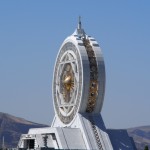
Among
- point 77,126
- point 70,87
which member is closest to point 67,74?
point 70,87

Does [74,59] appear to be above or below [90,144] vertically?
above

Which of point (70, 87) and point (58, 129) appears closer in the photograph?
point (58, 129)

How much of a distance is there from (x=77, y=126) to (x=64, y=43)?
11.2 meters

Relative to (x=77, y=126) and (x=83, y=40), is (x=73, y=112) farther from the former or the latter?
(x=83, y=40)

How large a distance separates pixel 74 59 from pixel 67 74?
322 centimetres

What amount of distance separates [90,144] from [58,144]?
11.5 feet

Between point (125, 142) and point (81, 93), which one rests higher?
point (81, 93)

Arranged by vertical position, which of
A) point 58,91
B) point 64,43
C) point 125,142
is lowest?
point 125,142

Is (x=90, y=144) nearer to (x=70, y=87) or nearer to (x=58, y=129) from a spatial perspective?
(x=58, y=129)

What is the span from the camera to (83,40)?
76875 millimetres

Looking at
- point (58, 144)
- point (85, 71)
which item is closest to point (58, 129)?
point (58, 144)

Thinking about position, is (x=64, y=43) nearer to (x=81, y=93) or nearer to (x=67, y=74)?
(x=67, y=74)

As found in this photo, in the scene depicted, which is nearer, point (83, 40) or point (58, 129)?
point (58, 129)

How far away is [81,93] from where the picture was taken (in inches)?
2886
